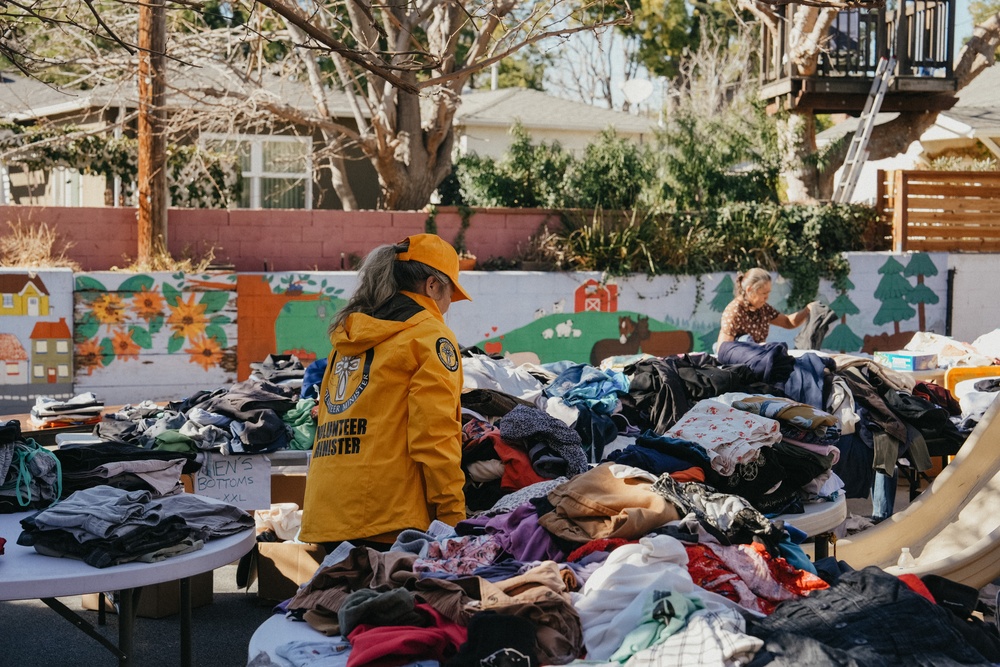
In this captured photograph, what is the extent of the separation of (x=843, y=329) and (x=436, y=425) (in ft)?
44.2

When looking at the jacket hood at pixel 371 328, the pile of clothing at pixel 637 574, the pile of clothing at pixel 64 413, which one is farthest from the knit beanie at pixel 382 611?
the pile of clothing at pixel 64 413

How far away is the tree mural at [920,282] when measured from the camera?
16594mm

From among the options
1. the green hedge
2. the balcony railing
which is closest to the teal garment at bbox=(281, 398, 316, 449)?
the green hedge

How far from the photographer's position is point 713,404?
4.93 meters

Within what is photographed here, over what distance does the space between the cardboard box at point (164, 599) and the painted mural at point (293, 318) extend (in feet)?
15.5

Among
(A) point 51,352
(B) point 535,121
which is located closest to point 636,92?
(B) point 535,121

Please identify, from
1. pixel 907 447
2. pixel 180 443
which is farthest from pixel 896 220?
pixel 180 443

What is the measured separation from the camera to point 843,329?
53.3 ft

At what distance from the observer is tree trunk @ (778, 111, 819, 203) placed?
2031cm

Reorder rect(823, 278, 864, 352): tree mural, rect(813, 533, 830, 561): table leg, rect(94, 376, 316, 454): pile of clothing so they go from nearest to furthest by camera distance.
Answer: rect(813, 533, 830, 561): table leg < rect(94, 376, 316, 454): pile of clothing < rect(823, 278, 864, 352): tree mural

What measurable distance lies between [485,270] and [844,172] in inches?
316

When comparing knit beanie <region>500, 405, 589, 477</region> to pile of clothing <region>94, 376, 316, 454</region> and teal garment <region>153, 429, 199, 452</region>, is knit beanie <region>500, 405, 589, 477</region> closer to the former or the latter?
pile of clothing <region>94, 376, 316, 454</region>

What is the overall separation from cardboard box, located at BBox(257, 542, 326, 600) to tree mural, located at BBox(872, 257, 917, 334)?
1273 cm

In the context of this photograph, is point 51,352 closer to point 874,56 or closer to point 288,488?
point 288,488
